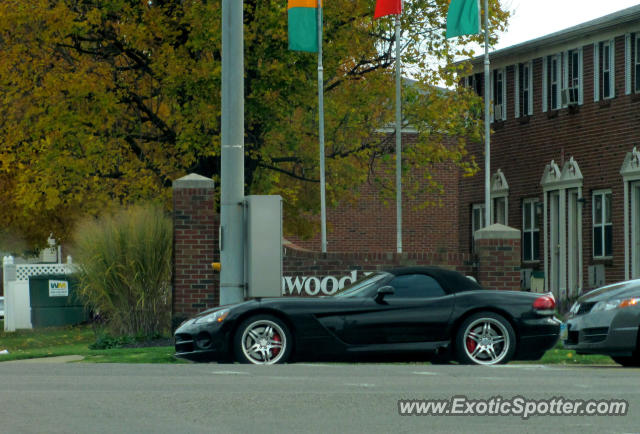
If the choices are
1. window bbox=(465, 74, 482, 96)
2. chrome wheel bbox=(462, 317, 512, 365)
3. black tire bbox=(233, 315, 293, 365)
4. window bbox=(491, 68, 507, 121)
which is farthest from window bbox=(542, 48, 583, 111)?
black tire bbox=(233, 315, 293, 365)

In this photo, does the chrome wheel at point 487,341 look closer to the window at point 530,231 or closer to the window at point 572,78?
the window at point 572,78

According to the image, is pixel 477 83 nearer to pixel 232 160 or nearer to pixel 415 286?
pixel 232 160

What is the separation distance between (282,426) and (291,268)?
489 inches

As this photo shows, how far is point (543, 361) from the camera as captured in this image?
16.8 metres

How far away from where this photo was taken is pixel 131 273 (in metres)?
20.6

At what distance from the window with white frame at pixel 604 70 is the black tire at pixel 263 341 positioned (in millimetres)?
17579

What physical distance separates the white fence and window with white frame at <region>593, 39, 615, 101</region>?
14086 millimetres

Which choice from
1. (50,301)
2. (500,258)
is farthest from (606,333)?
(50,301)

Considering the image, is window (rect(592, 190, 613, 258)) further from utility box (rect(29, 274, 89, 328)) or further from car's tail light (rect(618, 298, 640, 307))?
car's tail light (rect(618, 298, 640, 307))

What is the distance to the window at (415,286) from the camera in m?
15.2

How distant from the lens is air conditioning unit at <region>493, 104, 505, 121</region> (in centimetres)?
3509

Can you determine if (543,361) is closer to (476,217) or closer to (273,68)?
(273,68)

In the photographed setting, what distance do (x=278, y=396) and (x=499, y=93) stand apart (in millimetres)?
26218

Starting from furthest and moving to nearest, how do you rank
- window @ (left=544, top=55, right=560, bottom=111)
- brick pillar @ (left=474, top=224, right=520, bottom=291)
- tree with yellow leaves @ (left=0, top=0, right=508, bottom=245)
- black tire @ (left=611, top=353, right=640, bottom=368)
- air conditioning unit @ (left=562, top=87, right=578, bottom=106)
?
window @ (left=544, top=55, right=560, bottom=111) < air conditioning unit @ (left=562, top=87, right=578, bottom=106) < tree with yellow leaves @ (left=0, top=0, right=508, bottom=245) < brick pillar @ (left=474, top=224, right=520, bottom=291) < black tire @ (left=611, top=353, right=640, bottom=368)
